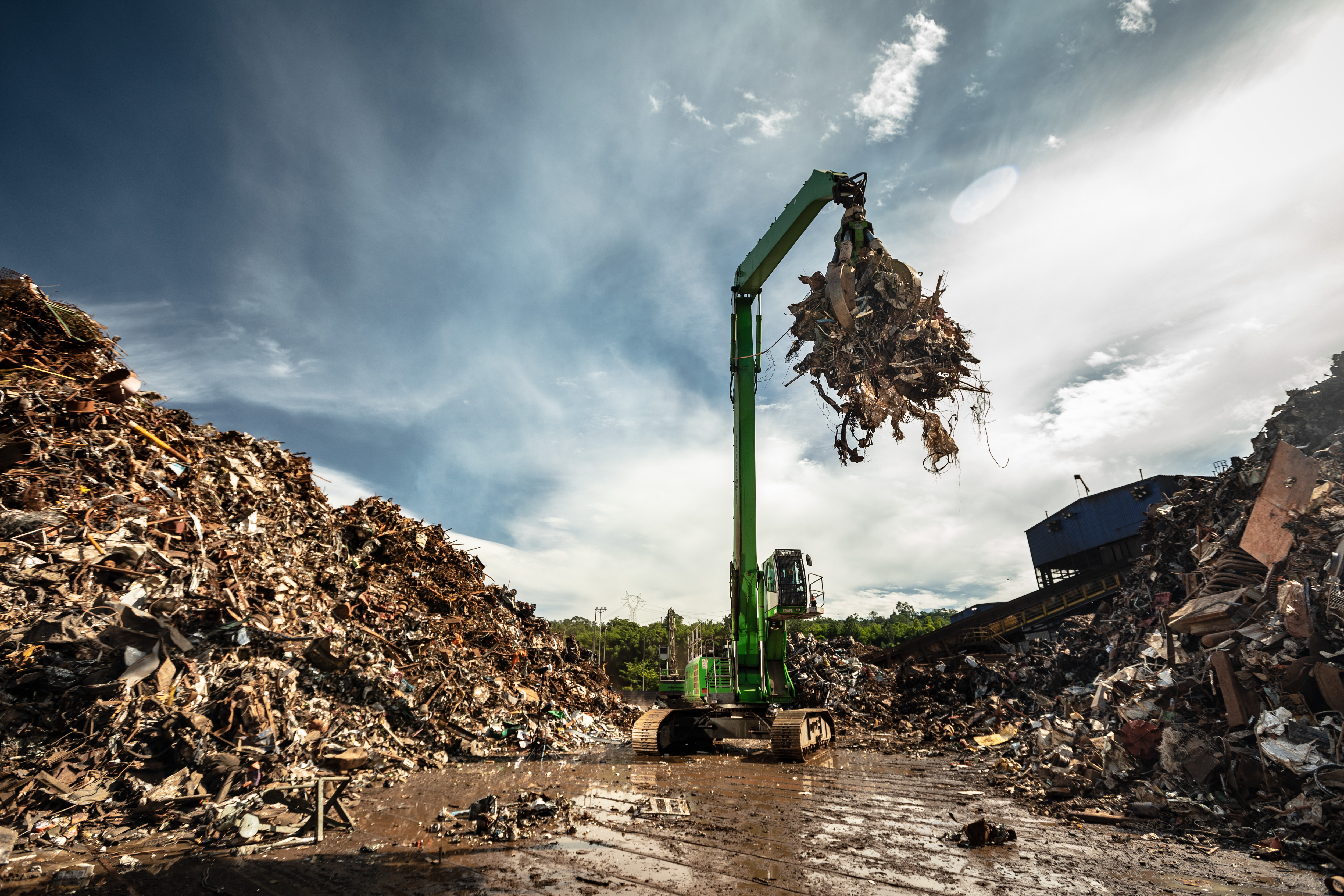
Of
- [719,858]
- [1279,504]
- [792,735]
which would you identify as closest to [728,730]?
[792,735]

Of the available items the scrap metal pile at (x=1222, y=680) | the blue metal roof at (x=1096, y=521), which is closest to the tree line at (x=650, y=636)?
the blue metal roof at (x=1096, y=521)

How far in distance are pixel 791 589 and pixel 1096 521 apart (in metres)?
21.6

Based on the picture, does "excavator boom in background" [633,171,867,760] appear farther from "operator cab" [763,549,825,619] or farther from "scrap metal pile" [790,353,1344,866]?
"scrap metal pile" [790,353,1344,866]

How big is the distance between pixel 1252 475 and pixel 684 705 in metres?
10.8

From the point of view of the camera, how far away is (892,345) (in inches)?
318

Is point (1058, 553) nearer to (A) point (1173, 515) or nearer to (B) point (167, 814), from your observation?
(A) point (1173, 515)

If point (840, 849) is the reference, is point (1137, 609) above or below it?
above

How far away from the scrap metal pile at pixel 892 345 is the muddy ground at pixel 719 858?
177 inches

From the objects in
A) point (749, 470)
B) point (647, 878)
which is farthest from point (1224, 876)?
point (749, 470)

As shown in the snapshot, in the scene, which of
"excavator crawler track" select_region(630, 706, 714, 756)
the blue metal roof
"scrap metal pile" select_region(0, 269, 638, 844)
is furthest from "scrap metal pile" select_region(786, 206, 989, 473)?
the blue metal roof

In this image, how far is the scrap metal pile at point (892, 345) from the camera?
7.96 meters

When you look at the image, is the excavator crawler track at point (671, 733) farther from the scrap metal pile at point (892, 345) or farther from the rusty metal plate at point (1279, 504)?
the rusty metal plate at point (1279, 504)

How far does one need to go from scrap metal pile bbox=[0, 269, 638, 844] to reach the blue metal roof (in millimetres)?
22500

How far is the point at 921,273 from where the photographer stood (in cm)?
814
